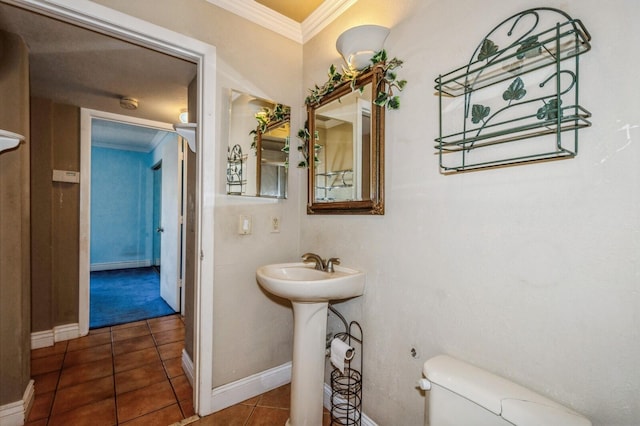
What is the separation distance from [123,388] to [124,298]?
2.27m

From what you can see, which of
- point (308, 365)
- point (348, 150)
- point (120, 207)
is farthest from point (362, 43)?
point (120, 207)

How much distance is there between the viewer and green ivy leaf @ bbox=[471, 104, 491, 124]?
1.02 metres

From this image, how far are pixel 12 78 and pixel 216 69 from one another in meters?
1.13

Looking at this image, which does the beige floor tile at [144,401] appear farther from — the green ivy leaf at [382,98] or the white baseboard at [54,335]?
the green ivy leaf at [382,98]

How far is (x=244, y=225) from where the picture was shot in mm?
1785

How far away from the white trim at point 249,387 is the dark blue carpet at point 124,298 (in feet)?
6.48

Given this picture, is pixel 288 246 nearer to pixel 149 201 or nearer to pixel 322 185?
pixel 322 185

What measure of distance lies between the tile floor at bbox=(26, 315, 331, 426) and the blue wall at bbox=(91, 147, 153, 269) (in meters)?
3.29

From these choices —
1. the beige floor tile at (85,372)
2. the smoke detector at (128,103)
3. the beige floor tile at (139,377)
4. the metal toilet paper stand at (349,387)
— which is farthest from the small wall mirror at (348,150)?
the beige floor tile at (85,372)

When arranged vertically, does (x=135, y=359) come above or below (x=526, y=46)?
below

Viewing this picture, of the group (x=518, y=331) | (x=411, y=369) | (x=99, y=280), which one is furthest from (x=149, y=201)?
(x=518, y=331)

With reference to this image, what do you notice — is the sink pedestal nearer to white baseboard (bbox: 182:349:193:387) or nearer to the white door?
white baseboard (bbox: 182:349:193:387)

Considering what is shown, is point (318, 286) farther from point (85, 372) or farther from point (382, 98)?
point (85, 372)

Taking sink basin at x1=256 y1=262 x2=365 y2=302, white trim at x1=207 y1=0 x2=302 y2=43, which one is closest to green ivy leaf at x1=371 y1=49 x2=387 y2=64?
white trim at x1=207 y1=0 x2=302 y2=43
